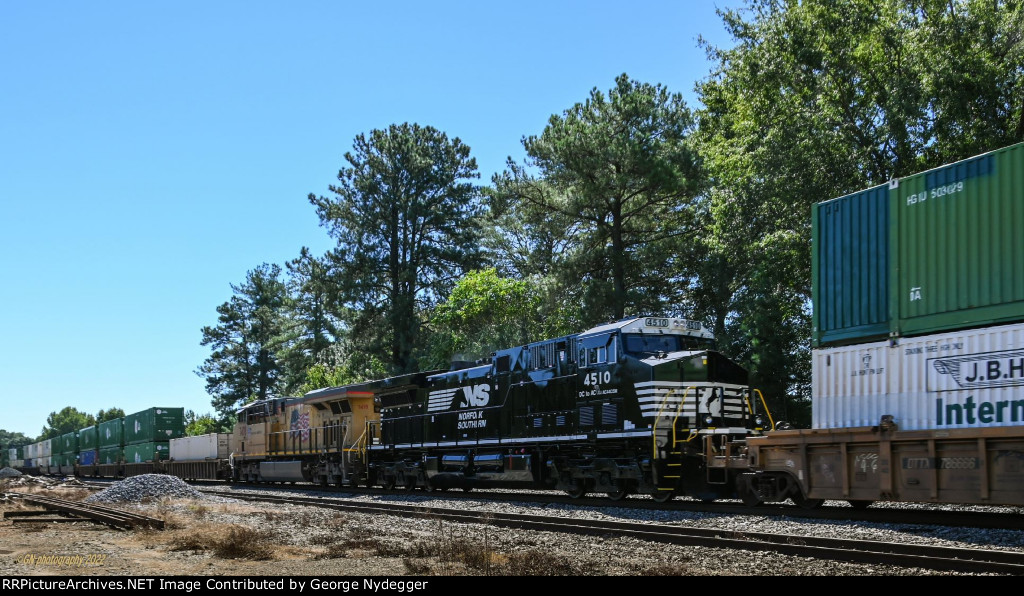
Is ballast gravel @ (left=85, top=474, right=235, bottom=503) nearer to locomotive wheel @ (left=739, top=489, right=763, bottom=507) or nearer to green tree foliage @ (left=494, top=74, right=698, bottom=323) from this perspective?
locomotive wheel @ (left=739, top=489, right=763, bottom=507)

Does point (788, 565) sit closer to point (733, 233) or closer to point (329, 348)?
point (733, 233)

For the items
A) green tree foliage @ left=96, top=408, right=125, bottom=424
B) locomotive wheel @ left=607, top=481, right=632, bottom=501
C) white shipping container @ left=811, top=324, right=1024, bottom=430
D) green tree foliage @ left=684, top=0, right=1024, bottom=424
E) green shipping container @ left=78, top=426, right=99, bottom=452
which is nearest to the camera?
white shipping container @ left=811, top=324, right=1024, bottom=430

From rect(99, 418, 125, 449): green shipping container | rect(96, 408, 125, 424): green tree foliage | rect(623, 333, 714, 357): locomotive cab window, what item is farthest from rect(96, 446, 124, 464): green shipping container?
rect(96, 408, 125, 424): green tree foliage

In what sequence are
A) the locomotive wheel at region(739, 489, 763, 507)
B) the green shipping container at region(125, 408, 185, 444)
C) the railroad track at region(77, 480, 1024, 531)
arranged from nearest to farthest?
the railroad track at region(77, 480, 1024, 531) < the locomotive wheel at region(739, 489, 763, 507) < the green shipping container at region(125, 408, 185, 444)

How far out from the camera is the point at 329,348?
6034 cm

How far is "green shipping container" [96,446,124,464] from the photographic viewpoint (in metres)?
50.6

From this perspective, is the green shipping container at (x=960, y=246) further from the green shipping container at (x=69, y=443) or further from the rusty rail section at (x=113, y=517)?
the green shipping container at (x=69, y=443)

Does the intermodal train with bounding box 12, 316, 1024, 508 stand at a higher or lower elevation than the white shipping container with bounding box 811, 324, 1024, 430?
lower

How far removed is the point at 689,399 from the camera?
16672 millimetres

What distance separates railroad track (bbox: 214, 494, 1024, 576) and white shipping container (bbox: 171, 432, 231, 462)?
25.3 meters

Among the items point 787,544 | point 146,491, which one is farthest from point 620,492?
point 146,491

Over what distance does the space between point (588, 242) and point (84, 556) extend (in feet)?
94.5

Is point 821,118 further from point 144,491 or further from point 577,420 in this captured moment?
point 144,491

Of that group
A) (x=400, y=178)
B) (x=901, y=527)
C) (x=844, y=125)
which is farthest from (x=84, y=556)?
(x=400, y=178)
